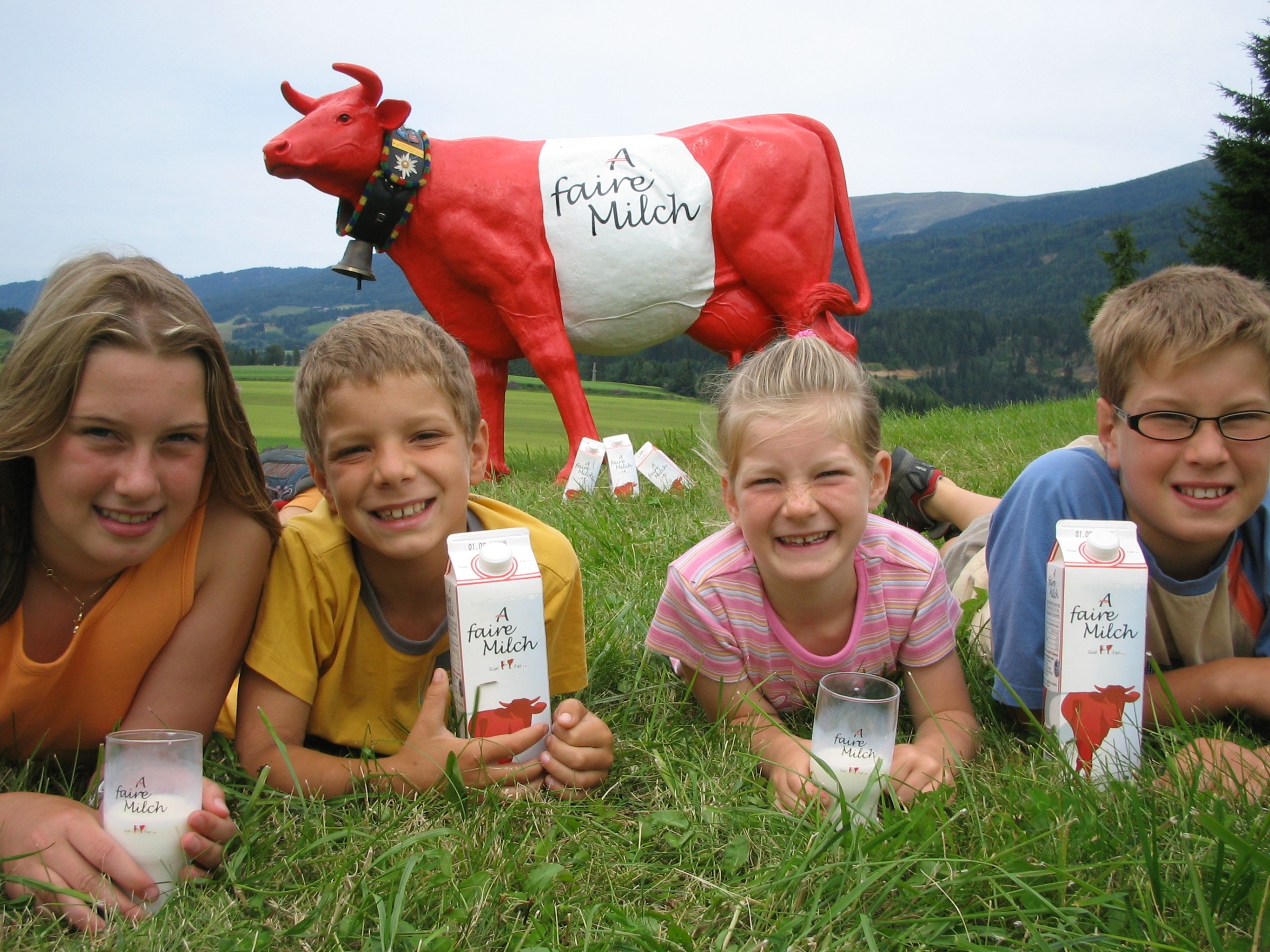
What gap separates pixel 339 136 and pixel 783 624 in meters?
3.36

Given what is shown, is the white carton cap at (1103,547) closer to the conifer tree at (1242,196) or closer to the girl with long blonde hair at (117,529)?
the girl with long blonde hair at (117,529)

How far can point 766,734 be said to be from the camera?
5.76 feet

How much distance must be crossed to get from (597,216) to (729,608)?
3.03 m

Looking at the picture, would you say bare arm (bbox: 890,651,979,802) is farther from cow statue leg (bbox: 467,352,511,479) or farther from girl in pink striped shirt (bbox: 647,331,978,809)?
cow statue leg (bbox: 467,352,511,479)

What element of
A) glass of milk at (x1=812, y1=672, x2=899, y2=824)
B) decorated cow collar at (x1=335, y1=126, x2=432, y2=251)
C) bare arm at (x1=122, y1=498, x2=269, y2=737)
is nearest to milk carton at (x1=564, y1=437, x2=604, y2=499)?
decorated cow collar at (x1=335, y1=126, x2=432, y2=251)

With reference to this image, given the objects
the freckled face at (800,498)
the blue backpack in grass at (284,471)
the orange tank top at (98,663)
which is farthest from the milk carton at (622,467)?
the orange tank top at (98,663)

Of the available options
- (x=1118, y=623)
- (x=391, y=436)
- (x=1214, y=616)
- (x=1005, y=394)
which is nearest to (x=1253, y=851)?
(x=1118, y=623)

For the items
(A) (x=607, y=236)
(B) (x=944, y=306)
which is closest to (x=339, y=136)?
(A) (x=607, y=236)

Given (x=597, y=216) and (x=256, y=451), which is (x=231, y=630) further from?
(x=597, y=216)

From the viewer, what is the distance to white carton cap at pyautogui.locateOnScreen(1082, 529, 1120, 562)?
59.8 inches

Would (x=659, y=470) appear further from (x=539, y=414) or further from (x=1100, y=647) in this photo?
(x=1100, y=647)

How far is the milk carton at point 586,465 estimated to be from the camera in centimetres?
430

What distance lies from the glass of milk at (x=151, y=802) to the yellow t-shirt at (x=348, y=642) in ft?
1.17

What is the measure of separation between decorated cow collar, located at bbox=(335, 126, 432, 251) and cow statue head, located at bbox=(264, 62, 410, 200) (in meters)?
0.04
